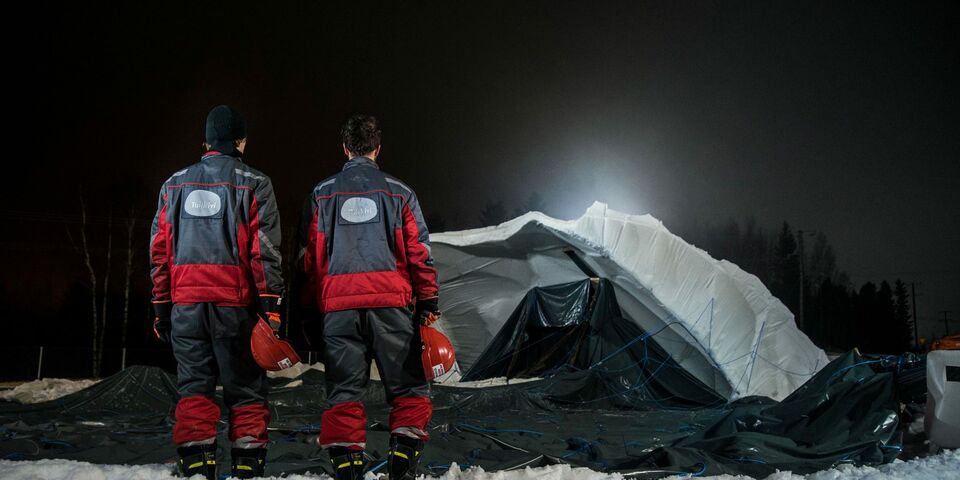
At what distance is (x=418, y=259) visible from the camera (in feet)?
9.96

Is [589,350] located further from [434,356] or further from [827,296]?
[827,296]

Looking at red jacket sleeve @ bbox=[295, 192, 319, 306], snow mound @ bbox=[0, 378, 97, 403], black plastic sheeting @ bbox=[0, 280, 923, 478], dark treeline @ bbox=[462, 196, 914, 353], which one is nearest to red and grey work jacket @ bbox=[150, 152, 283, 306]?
red jacket sleeve @ bbox=[295, 192, 319, 306]

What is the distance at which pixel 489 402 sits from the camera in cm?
696

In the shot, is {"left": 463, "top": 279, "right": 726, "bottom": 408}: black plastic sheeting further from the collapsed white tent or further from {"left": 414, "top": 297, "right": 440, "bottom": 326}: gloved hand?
{"left": 414, "top": 297, "right": 440, "bottom": 326}: gloved hand

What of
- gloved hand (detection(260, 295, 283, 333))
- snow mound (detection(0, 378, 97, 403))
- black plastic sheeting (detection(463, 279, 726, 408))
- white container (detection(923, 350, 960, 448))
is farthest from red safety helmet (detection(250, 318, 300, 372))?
snow mound (detection(0, 378, 97, 403))

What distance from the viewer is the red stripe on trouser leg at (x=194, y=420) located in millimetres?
2838

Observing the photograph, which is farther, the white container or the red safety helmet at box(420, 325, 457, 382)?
the white container

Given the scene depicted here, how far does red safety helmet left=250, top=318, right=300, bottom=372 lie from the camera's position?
2.79 meters

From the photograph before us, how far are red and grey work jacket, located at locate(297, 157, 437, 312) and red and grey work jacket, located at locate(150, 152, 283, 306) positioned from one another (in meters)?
0.18

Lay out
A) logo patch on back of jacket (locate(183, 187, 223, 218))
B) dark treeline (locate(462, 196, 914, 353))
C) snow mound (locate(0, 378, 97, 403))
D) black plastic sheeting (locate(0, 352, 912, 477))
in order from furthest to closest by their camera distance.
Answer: dark treeline (locate(462, 196, 914, 353)) → snow mound (locate(0, 378, 97, 403)) → black plastic sheeting (locate(0, 352, 912, 477)) → logo patch on back of jacket (locate(183, 187, 223, 218))

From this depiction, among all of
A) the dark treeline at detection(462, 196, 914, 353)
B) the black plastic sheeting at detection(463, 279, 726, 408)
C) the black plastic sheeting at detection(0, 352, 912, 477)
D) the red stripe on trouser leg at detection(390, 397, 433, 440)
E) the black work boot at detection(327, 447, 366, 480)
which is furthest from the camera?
the dark treeline at detection(462, 196, 914, 353)

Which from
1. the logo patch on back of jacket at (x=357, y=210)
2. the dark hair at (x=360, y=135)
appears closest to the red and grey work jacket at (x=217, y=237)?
the logo patch on back of jacket at (x=357, y=210)

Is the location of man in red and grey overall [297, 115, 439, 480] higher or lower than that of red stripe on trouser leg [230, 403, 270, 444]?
higher

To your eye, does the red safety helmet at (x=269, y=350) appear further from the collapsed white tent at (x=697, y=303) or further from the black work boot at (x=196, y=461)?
the collapsed white tent at (x=697, y=303)
